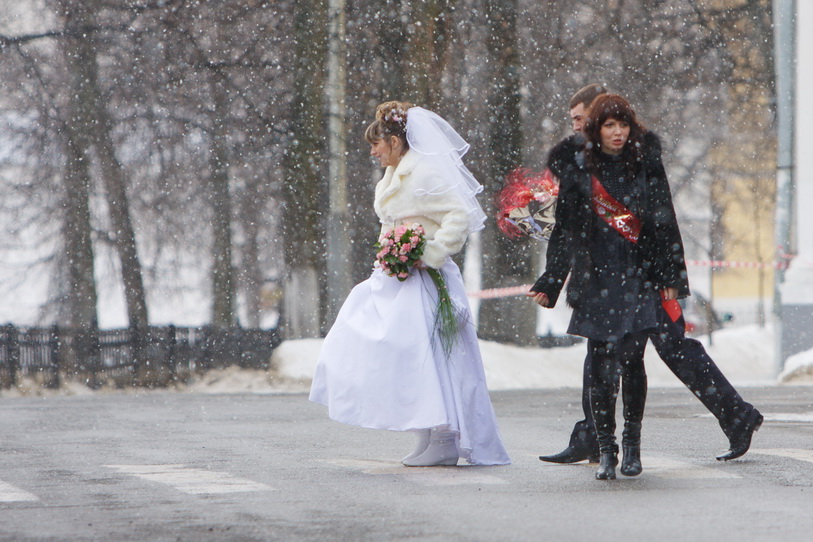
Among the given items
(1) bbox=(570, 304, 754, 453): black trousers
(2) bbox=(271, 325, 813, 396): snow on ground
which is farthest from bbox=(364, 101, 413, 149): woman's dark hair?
(2) bbox=(271, 325, 813, 396): snow on ground

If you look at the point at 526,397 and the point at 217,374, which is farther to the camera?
the point at 217,374

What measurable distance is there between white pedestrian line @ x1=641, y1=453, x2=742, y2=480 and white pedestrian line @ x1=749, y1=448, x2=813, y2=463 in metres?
0.56

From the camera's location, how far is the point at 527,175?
7.64 m

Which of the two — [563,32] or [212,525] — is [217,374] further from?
[212,525]

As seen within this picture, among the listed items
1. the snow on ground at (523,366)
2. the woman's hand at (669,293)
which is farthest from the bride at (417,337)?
the snow on ground at (523,366)

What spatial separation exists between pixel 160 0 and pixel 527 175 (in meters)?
12.8

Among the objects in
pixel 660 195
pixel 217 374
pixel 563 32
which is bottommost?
pixel 217 374

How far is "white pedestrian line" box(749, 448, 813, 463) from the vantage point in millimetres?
7043

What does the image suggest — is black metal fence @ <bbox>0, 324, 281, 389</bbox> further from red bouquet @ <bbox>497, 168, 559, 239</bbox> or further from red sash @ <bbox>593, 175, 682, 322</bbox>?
red sash @ <bbox>593, 175, 682, 322</bbox>

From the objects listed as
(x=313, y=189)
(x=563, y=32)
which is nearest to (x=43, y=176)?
(x=313, y=189)

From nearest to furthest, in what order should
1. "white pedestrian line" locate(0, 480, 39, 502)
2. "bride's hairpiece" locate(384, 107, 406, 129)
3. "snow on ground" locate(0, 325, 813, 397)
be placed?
"white pedestrian line" locate(0, 480, 39, 502)
"bride's hairpiece" locate(384, 107, 406, 129)
"snow on ground" locate(0, 325, 813, 397)

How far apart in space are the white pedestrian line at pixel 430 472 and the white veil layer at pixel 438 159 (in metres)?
1.17

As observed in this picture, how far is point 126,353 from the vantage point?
16.9 m

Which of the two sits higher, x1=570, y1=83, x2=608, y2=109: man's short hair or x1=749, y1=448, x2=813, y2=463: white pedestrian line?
x1=570, y1=83, x2=608, y2=109: man's short hair
